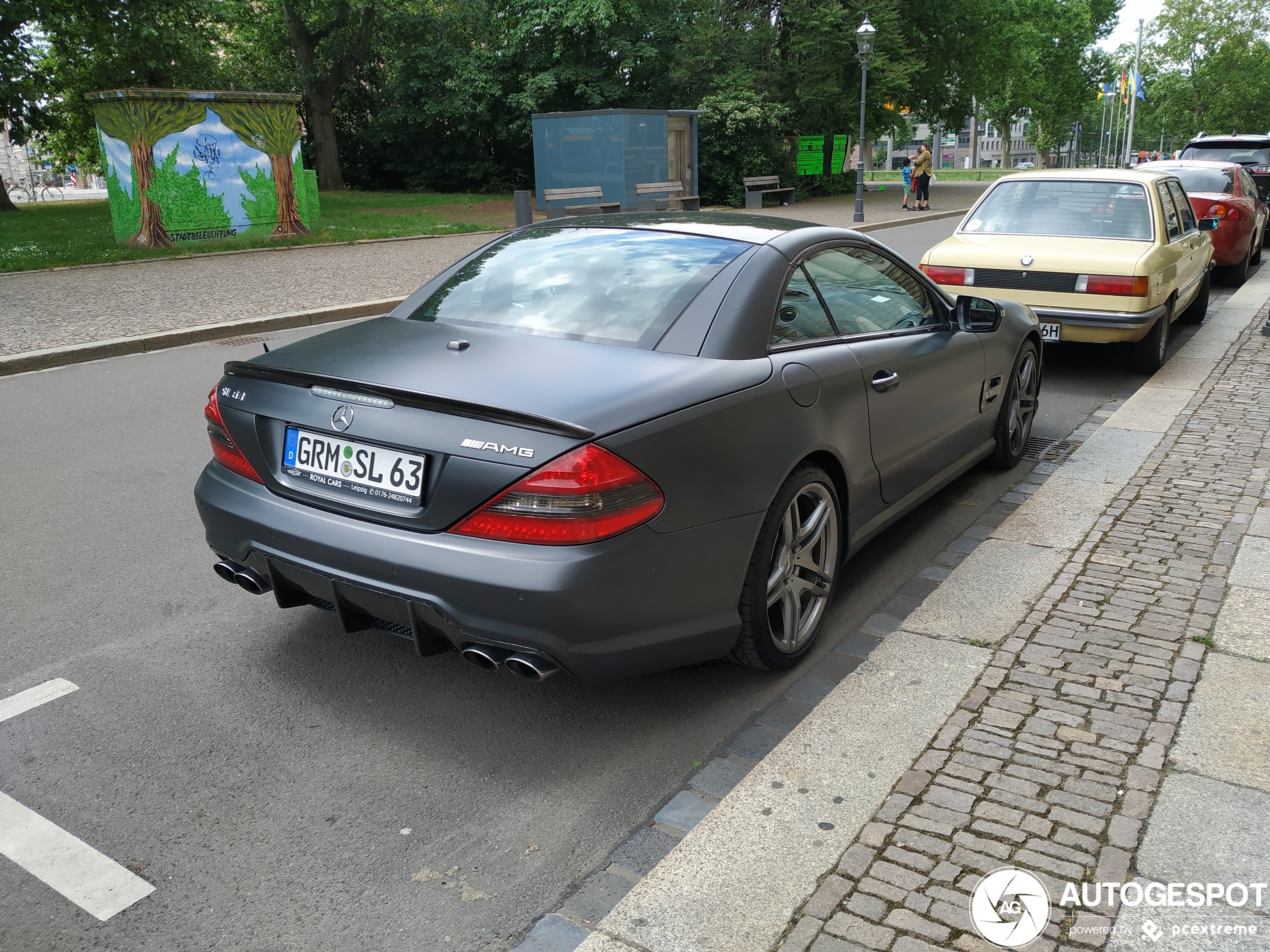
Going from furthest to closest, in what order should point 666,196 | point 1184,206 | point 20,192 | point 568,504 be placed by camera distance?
point 20,192 → point 666,196 → point 1184,206 → point 568,504

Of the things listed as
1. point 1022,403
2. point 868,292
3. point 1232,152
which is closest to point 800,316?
point 868,292

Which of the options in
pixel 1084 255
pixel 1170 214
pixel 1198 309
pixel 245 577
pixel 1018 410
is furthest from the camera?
pixel 1198 309

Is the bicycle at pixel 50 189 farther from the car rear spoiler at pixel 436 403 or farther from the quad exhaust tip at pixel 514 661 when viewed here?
the quad exhaust tip at pixel 514 661

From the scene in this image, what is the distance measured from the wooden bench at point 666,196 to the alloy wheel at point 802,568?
24118 millimetres

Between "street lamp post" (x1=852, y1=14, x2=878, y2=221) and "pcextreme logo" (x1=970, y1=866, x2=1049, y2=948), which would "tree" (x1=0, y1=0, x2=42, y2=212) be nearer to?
"street lamp post" (x1=852, y1=14, x2=878, y2=221)

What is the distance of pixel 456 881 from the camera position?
2674mm

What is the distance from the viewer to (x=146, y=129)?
61.7 feet

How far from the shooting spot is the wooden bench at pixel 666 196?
89.9 feet

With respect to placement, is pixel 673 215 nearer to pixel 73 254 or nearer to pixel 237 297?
pixel 237 297

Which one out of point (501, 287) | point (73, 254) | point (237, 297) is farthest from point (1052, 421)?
point (73, 254)

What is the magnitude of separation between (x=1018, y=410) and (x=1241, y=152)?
1768 centimetres

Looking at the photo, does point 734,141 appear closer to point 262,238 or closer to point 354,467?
point 262,238

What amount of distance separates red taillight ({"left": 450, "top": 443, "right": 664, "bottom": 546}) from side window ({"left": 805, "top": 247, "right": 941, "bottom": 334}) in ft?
5.23

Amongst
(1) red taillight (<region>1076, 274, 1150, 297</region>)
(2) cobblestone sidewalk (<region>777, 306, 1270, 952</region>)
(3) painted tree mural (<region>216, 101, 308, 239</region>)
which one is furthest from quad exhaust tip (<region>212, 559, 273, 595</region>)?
(3) painted tree mural (<region>216, 101, 308, 239</region>)
